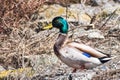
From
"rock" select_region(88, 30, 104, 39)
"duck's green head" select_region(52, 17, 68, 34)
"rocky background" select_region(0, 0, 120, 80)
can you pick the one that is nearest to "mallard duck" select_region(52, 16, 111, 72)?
"rocky background" select_region(0, 0, 120, 80)

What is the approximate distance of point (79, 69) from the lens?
617 cm

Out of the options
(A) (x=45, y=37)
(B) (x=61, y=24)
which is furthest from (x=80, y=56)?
(A) (x=45, y=37)

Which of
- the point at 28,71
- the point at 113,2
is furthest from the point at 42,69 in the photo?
the point at 113,2

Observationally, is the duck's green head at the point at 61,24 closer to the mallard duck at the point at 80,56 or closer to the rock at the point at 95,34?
the mallard duck at the point at 80,56

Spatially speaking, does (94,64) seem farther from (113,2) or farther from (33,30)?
(113,2)

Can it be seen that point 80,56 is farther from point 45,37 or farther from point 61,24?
point 45,37

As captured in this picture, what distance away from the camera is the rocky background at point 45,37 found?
641 cm

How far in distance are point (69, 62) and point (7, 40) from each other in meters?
2.94

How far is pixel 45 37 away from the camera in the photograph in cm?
841

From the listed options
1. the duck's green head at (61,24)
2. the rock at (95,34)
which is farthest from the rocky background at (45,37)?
the duck's green head at (61,24)

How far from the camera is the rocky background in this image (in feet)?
21.0

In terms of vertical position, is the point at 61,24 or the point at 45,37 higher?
the point at 61,24

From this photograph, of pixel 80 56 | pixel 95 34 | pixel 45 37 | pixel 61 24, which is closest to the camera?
pixel 80 56

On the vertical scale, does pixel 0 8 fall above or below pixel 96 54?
below
